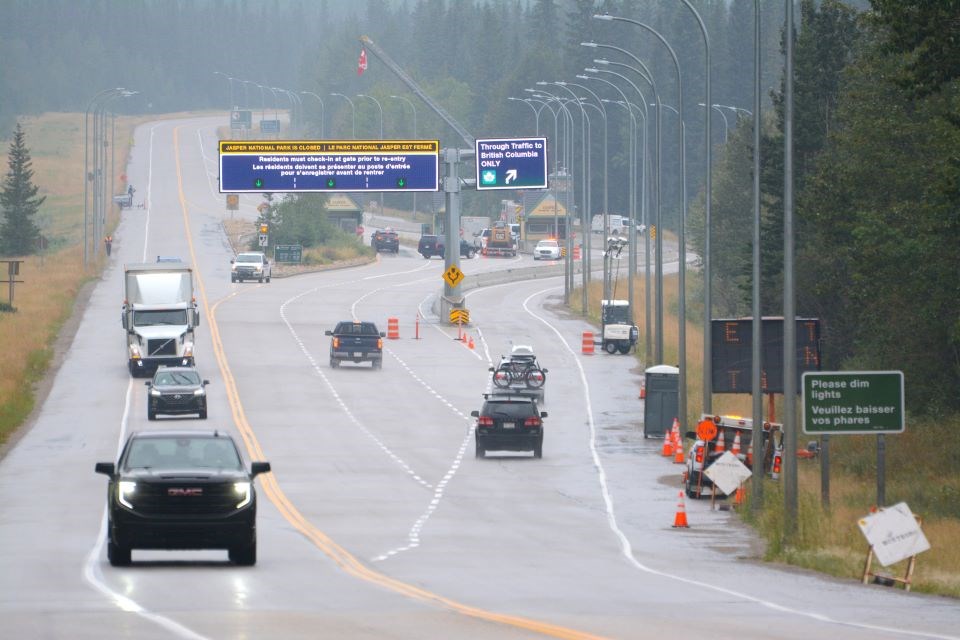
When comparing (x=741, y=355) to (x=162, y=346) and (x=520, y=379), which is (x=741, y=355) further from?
(x=162, y=346)

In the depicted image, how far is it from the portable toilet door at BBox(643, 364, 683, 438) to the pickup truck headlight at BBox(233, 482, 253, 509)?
1068 inches

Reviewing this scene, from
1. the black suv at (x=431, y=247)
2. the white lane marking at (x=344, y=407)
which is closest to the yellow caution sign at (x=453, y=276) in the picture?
the white lane marking at (x=344, y=407)

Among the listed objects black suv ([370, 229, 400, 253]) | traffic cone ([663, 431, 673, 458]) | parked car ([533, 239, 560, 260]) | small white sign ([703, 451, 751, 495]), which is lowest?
traffic cone ([663, 431, 673, 458])

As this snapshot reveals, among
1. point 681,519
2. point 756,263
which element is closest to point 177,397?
point 681,519

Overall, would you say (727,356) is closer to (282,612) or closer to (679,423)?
(679,423)

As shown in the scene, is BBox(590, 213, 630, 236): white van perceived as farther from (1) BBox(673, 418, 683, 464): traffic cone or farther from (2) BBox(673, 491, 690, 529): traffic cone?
(2) BBox(673, 491, 690, 529): traffic cone

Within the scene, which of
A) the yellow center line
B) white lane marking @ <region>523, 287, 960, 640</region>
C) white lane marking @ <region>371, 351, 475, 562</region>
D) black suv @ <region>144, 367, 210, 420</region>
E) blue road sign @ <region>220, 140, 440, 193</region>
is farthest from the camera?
blue road sign @ <region>220, 140, 440, 193</region>

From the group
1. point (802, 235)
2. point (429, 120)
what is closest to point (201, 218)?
point (429, 120)

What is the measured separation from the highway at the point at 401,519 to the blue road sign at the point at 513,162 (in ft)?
22.0

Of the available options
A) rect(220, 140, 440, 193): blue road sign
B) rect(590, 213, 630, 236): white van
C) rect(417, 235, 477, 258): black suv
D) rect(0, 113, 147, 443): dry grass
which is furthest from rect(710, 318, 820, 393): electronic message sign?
rect(590, 213, 630, 236): white van

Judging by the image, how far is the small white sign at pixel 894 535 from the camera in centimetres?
2027

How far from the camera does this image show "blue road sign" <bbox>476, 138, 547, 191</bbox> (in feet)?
247

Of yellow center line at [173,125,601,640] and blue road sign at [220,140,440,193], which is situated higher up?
blue road sign at [220,140,440,193]

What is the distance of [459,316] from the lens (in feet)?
251
